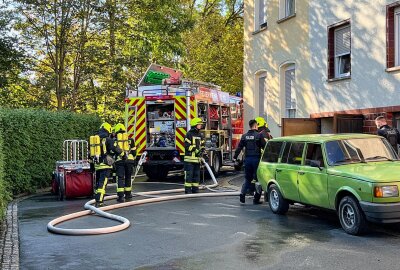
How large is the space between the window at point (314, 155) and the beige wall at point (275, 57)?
667 centimetres

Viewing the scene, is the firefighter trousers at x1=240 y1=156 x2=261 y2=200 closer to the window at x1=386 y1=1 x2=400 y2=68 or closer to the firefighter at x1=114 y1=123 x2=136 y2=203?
the firefighter at x1=114 y1=123 x2=136 y2=203

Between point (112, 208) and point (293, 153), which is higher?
point (293, 153)

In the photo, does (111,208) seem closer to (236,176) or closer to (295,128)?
(295,128)

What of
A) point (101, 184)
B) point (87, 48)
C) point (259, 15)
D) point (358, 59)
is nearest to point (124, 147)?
point (101, 184)

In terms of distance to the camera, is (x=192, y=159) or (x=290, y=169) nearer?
(x=290, y=169)

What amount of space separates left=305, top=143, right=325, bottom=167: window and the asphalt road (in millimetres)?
1095

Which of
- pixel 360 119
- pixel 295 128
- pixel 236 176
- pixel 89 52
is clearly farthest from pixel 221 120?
pixel 89 52

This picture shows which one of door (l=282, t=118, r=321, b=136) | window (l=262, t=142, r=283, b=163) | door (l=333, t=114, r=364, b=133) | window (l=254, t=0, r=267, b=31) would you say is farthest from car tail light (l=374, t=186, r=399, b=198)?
window (l=254, t=0, r=267, b=31)

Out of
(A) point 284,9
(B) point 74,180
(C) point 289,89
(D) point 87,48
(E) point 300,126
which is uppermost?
(A) point 284,9

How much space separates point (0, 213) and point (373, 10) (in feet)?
32.8

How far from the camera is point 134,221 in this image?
9.35 m

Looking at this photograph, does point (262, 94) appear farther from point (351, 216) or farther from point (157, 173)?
point (351, 216)

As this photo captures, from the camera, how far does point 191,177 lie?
41.9 feet

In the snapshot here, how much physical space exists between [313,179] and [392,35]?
5576mm
